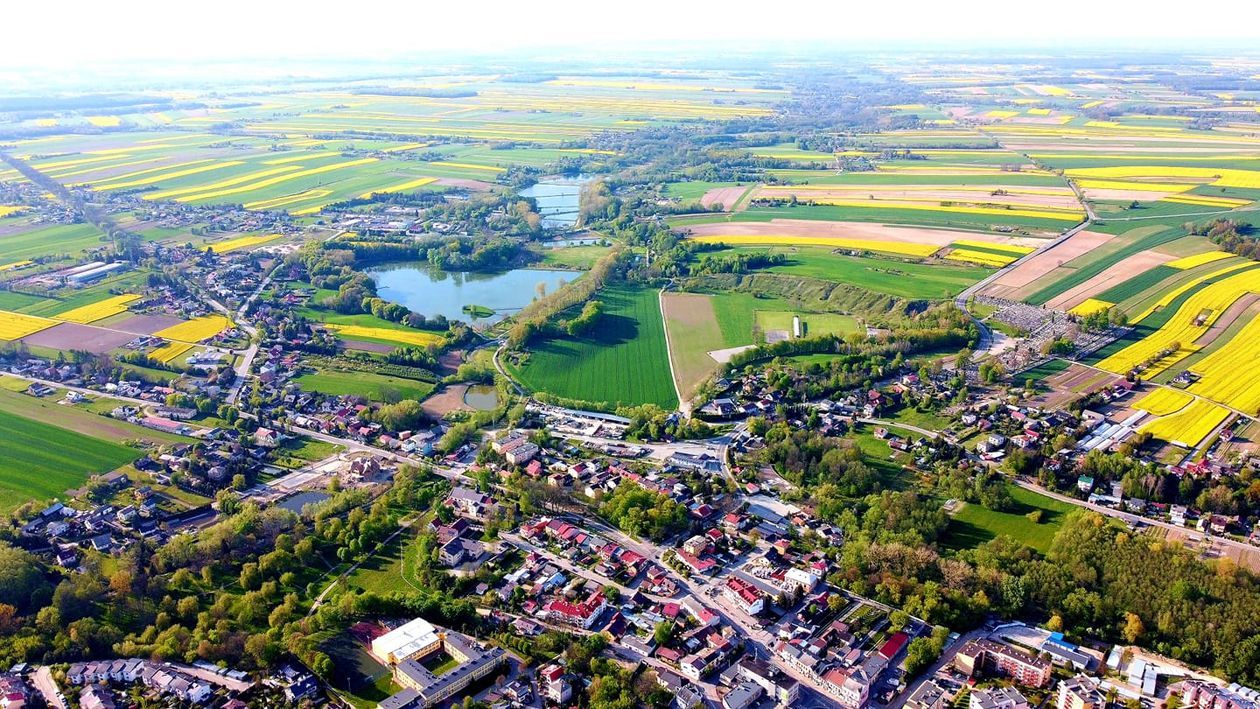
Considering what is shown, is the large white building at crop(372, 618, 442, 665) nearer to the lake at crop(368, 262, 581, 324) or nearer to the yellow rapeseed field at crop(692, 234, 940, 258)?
the lake at crop(368, 262, 581, 324)

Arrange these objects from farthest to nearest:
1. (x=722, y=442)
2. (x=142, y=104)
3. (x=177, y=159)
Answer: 1. (x=142, y=104)
2. (x=177, y=159)
3. (x=722, y=442)

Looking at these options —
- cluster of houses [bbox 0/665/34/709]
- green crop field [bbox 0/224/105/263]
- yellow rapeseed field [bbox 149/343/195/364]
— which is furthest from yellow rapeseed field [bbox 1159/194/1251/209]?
green crop field [bbox 0/224/105/263]

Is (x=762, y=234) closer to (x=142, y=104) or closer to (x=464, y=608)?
(x=464, y=608)

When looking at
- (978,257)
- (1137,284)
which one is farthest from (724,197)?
(1137,284)

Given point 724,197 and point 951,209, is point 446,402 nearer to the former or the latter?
point 724,197

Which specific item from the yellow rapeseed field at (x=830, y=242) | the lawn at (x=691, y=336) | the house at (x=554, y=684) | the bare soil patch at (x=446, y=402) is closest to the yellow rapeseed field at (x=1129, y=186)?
the yellow rapeseed field at (x=830, y=242)

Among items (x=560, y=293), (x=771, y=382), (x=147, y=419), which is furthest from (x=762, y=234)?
(x=147, y=419)

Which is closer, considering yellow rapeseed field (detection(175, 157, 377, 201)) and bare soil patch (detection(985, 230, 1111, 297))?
bare soil patch (detection(985, 230, 1111, 297))
